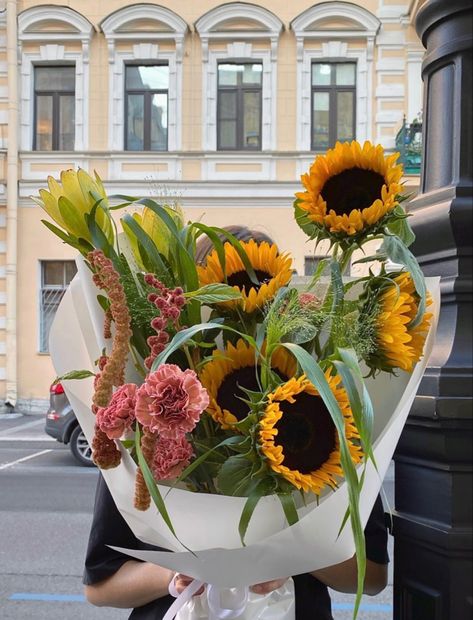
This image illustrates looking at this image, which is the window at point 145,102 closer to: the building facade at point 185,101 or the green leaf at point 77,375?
the building facade at point 185,101

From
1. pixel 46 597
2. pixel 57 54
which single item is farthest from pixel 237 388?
pixel 57 54

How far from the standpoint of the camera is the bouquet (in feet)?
2.92

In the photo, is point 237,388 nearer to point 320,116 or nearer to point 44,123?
point 320,116

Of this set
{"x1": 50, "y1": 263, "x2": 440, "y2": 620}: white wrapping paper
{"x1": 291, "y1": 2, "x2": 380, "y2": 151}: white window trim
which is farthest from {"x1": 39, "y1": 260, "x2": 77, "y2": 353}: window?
{"x1": 50, "y1": 263, "x2": 440, "y2": 620}: white wrapping paper

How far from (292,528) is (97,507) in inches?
23.8

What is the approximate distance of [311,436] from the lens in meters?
0.92

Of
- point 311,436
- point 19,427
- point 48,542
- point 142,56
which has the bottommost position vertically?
point 19,427

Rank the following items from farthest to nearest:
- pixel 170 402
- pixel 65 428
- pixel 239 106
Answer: pixel 239 106
pixel 65 428
pixel 170 402

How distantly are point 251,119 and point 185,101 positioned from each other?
3.95 ft

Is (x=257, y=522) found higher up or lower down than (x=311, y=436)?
lower down

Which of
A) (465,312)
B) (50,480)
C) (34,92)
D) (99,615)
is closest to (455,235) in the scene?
(465,312)

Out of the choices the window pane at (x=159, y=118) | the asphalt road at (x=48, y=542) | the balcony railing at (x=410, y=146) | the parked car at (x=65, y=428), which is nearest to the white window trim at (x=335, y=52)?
the balcony railing at (x=410, y=146)

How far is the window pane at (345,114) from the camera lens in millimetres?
12875

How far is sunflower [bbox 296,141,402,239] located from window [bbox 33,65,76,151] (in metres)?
12.8
